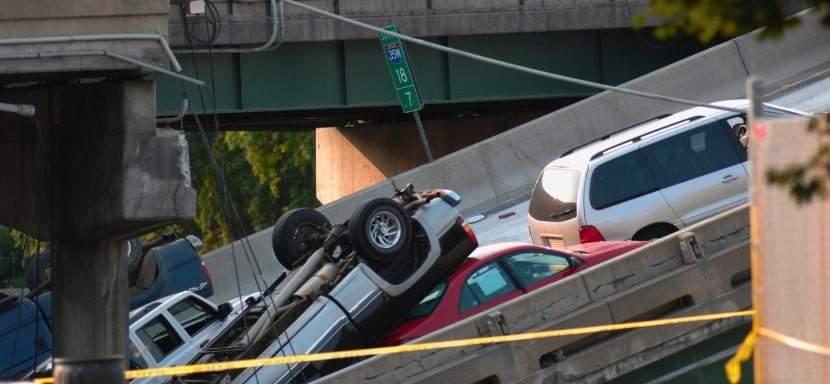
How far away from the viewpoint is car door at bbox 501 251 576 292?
44.8 ft

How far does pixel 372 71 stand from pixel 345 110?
1.54 m

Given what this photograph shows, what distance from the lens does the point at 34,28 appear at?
42.9ft

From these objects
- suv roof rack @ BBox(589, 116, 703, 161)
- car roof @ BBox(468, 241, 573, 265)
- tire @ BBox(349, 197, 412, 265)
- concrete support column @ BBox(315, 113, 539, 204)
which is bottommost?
concrete support column @ BBox(315, 113, 539, 204)

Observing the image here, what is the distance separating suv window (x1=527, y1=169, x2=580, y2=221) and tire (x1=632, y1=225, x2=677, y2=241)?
76 centimetres

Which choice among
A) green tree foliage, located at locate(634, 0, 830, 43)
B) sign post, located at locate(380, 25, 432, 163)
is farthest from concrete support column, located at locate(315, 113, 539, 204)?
green tree foliage, located at locate(634, 0, 830, 43)

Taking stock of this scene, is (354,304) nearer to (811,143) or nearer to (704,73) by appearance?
(811,143)

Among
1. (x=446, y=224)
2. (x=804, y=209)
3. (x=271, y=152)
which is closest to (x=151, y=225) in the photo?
(x=446, y=224)

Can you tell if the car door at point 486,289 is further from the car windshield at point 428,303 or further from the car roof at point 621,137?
the car roof at point 621,137

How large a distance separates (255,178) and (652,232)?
45.9 metres

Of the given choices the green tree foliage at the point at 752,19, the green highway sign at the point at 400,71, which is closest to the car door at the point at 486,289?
the green tree foliage at the point at 752,19

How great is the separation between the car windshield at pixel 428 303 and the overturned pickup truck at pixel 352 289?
0.18 feet

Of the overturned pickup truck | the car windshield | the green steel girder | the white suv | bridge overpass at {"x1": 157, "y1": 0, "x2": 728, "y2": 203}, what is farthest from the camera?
bridge overpass at {"x1": 157, "y1": 0, "x2": 728, "y2": 203}

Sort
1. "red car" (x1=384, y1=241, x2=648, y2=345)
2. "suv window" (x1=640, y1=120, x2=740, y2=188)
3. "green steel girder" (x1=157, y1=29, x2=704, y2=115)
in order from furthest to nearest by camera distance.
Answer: "green steel girder" (x1=157, y1=29, x2=704, y2=115), "suv window" (x1=640, y1=120, x2=740, y2=188), "red car" (x1=384, y1=241, x2=648, y2=345)

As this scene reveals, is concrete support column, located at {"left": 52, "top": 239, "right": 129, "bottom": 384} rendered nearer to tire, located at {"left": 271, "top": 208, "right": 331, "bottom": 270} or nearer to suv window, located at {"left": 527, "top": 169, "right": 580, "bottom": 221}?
tire, located at {"left": 271, "top": 208, "right": 331, "bottom": 270}
